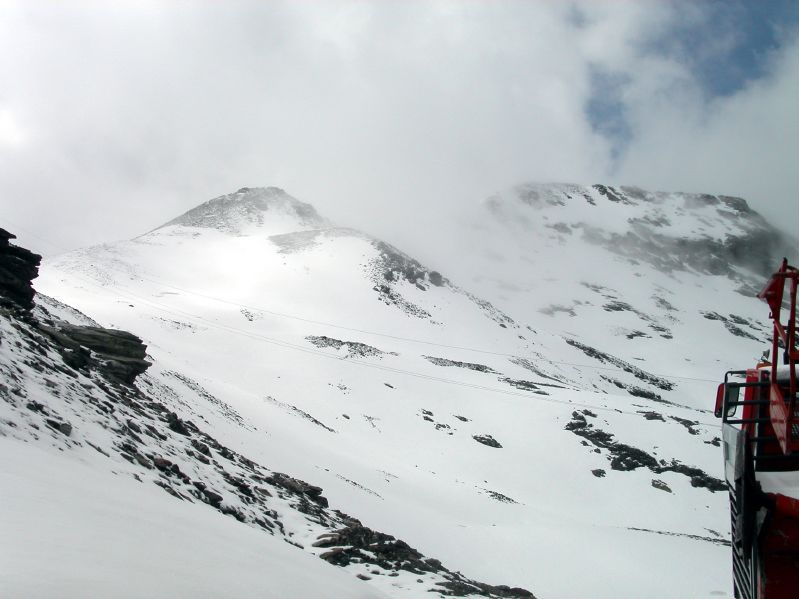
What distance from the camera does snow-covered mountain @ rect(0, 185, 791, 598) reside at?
12.6m

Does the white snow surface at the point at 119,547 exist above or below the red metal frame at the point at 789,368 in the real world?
below

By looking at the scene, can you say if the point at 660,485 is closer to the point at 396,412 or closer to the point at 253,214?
the point at 396,412

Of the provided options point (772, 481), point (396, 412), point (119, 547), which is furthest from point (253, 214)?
point (772, 481)

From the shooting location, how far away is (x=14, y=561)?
3.35m

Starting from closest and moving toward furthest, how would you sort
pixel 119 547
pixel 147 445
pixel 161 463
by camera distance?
pixel 119 547
pixel 161 463
pixel 147 445

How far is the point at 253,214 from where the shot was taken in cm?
12069

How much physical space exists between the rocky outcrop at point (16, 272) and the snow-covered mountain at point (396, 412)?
45.3 inches

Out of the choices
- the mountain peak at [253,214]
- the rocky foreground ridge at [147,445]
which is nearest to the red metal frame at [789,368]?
the rocky foreground ridge at [147,445]

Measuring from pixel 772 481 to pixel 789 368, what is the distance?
4.24 ft

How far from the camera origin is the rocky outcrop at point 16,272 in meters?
16.5

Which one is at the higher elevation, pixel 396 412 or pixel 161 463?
pixel 396 412

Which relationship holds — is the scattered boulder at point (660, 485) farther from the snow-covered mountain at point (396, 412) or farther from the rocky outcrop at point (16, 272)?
the rocky outcrop at point (16, 272)

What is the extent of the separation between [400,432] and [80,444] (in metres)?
29.5

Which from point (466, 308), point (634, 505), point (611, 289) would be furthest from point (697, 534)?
point (611, 289)
